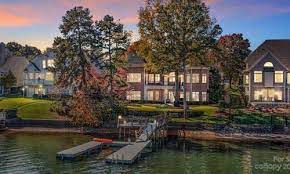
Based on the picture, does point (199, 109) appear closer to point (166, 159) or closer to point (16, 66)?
point (166, 159)

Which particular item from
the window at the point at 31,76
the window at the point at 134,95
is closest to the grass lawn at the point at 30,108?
the window at the point at 134,95

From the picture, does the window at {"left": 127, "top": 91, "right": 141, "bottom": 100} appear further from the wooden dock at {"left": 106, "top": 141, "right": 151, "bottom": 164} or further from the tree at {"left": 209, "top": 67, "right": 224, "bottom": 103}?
the wooden dock at {"left": 106, "top": 141, "right": 151, "bottom": 164}

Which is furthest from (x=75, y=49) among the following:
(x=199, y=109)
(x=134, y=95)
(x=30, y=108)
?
(x=199, y=109)

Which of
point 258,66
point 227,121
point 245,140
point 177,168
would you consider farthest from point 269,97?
point 177,168

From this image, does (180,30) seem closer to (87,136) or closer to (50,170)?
(87,136)

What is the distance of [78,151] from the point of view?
52812 mm

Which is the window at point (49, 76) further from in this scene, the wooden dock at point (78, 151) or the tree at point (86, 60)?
the wooden dock at point (78, 151)

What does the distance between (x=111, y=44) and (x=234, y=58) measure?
44.4 m

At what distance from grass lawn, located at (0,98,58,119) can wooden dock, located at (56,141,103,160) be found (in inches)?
1057

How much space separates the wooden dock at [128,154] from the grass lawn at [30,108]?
102ft

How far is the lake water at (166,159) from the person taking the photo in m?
45.9

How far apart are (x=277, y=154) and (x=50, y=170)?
90.0 feet

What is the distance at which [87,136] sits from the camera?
70.1 metres

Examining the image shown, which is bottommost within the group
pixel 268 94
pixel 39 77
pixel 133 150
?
pixel 133 150
